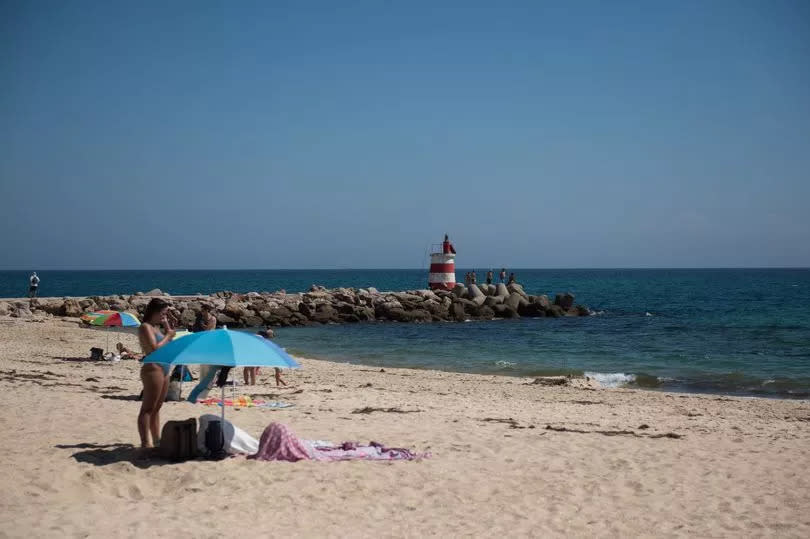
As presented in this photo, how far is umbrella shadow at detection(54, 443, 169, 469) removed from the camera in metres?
7.82

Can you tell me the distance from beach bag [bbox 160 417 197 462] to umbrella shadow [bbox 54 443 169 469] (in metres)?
0.11

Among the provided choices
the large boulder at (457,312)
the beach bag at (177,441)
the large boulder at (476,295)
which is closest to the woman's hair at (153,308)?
the beach bag at (177,441)

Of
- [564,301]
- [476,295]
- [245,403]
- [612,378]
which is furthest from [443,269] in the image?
[245,403]

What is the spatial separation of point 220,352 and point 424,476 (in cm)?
255

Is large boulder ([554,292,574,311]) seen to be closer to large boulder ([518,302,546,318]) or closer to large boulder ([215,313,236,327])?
large boulder ([518,302,546,318])

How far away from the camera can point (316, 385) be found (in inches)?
616

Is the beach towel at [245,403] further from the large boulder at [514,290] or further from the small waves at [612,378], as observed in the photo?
the large boulder at [514,290]

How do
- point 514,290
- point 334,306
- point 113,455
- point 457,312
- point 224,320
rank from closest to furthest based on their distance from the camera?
point 113,455, point 224,320, point 334,306, point 457,312, point 514,290

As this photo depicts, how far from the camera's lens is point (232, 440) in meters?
8.28

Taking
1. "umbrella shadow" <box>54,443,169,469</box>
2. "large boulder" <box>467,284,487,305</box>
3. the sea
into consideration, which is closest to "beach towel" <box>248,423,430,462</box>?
"umbrella shadow" <box>54,443,169,469</box>

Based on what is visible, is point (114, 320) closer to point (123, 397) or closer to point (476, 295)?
point (123, 397)

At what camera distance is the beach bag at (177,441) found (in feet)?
26.1

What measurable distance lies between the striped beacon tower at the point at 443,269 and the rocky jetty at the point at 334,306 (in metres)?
0.78

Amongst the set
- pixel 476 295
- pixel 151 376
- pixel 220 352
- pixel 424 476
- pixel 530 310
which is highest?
pixel 220 352
